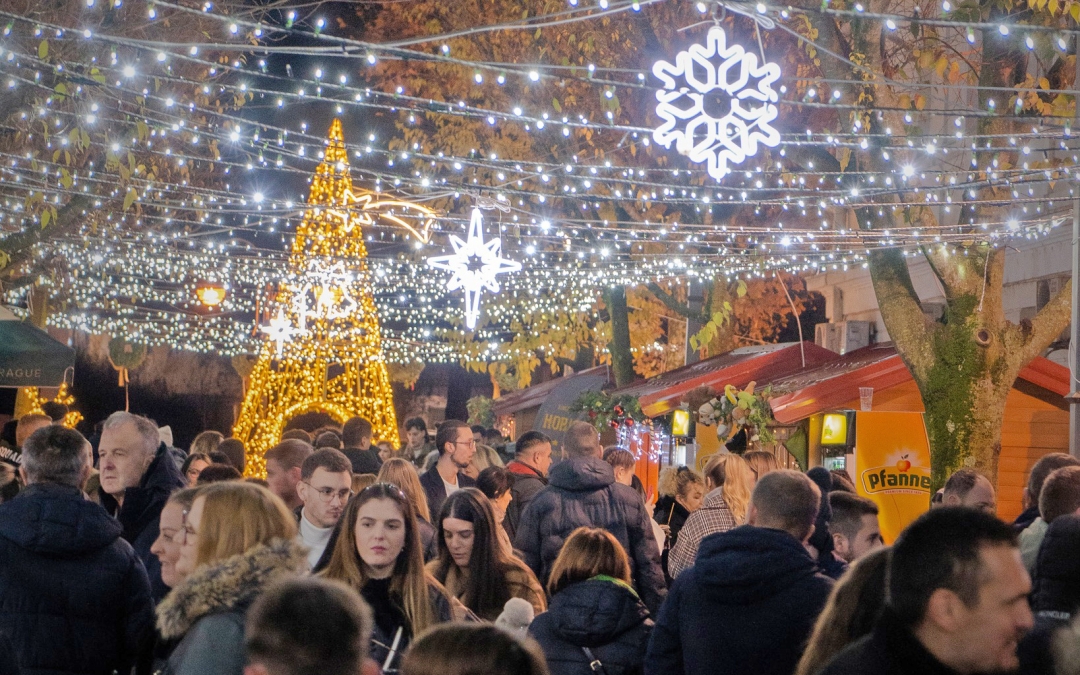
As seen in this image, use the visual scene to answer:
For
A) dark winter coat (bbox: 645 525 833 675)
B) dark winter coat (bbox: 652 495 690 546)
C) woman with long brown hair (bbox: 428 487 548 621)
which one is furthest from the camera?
dark winter coat (bbox: 652 495 690 546)

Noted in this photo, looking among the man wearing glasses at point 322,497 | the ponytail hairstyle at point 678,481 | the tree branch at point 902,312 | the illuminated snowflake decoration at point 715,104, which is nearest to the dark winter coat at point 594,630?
the man wearing glasses at point 322,497

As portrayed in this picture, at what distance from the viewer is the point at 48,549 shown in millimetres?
4949

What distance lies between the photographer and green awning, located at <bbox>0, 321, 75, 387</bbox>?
1459 cm

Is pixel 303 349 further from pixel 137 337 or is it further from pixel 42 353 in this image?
pixel 137 337

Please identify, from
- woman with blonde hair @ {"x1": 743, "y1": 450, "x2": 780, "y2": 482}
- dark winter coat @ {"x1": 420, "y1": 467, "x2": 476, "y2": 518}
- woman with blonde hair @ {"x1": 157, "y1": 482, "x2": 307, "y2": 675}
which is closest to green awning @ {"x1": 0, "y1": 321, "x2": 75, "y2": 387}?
dark winter coat @ {"x1": 420, "y1": 467, "x2": 476, "y2": 518}

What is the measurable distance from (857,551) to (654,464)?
1341 cm

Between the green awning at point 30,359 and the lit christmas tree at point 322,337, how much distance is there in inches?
100

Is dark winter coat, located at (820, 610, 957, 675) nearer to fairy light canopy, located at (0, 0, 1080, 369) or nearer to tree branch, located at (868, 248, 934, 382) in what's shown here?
fairy light canopy, located at (0, 0, 1080, 369)

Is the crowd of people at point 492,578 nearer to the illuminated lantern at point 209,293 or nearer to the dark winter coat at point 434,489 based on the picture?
the dark winter coat at point 434,489

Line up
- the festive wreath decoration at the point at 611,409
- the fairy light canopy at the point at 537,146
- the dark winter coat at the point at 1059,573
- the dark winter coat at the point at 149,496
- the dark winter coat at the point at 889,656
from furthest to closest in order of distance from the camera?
the festive wreath decoration at the point at 611,409, the fairy light canopy at the point at 537,146, the dark winter coat at the point at 149,496, the dark winter coat at the point at 1059,573, the dark winter coat at the point at 889,656

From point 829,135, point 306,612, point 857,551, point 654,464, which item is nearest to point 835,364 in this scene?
point 654,464

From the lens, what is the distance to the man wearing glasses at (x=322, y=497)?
5.88m

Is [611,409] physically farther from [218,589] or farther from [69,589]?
[218,589]

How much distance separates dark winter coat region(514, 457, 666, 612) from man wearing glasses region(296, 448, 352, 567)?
2.14 m
